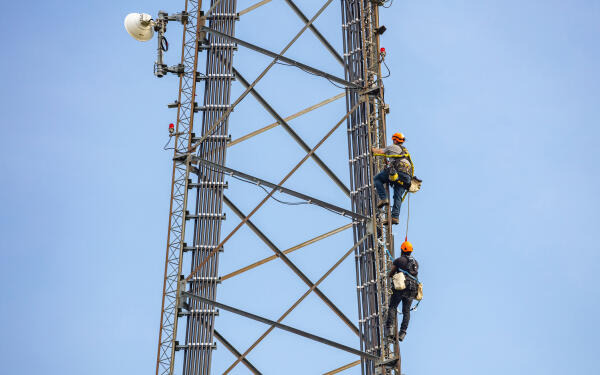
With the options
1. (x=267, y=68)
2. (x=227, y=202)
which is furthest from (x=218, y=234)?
(x=267, y=68)

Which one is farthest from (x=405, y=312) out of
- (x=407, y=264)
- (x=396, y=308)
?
(x=407, y=264)

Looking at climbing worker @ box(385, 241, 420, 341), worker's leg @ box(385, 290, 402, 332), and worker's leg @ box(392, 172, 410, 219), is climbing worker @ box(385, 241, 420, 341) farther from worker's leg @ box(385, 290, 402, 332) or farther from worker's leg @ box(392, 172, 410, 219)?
worker's leg @ box(392, 172, 410, 219)

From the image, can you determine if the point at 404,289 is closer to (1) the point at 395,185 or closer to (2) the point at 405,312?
(2) the point at 405,312

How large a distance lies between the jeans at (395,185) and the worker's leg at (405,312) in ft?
8.63

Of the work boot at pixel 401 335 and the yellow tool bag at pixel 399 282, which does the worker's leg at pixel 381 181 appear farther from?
the work boot at pixel 401 335

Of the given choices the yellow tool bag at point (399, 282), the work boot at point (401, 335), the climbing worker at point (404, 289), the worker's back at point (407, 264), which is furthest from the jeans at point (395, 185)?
the work boot at point (401, 335)

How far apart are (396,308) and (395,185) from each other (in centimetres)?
342

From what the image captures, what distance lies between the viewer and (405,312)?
41.2 meters

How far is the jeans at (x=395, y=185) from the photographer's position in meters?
42.0

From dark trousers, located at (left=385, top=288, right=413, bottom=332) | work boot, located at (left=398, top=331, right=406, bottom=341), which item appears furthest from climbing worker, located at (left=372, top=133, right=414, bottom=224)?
work boot, located at (left=398, top=331, right=406, bottom=341)

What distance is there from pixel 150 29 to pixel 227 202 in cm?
603

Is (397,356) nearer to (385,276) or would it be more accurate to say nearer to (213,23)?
(385,276)

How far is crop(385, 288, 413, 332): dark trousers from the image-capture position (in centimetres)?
4109

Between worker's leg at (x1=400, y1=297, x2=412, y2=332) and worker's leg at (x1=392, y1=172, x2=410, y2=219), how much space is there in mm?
2609
